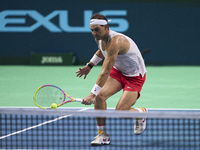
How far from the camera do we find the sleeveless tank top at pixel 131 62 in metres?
4.43

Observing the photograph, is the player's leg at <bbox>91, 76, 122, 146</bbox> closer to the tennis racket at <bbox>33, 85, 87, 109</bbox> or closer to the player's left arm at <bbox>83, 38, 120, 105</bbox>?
the player's left arm at <bbox>83, 38, 120, 105</bbox>

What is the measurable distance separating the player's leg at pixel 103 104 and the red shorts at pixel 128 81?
0.19 ft

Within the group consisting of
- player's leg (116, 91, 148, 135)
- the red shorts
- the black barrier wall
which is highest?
the black barrier wall

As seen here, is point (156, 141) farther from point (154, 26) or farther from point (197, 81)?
point (154, 26)

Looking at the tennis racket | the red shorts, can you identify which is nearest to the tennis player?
the red shorts

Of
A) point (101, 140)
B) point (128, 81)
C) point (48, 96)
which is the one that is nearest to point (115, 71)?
point (128, 81)

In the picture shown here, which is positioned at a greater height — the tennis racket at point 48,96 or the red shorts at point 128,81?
the red shorts at point 128,81

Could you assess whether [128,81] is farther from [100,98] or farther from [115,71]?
[100,98]

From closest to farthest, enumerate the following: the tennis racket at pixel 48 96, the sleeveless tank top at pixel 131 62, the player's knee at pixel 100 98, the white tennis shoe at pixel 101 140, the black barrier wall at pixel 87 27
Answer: the white tennis shoe at pixel 101 140 < the player's knee at pixel 100 98 < the sleeveless tank top at pixel 131 62 < the tennis racket at pixel 48 96 < the black barrier wall at pixel 87 27

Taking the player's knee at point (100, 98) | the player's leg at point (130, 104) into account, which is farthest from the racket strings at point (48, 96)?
the player's leg at point (130, 104)

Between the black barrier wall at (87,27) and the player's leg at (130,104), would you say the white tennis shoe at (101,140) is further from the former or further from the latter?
the black barrier wall at (87,27)

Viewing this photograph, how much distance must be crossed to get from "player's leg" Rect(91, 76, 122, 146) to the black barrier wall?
8.74 meters

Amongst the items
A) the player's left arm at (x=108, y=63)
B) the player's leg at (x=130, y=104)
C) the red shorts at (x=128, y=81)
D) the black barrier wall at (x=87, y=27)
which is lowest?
the player's leg at (x=130, y=104)

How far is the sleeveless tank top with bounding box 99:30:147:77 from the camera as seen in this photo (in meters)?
4.43
